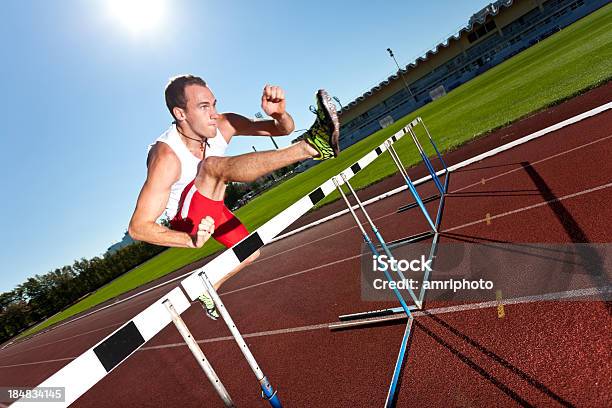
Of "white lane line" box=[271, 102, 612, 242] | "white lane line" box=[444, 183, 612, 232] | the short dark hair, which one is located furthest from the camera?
"white lane line" box=[271, 102, 612, 242]

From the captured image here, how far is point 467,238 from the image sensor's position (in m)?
4.32

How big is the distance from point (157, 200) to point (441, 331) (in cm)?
245

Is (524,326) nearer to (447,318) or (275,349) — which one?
(447,318)

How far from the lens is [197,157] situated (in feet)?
8.64

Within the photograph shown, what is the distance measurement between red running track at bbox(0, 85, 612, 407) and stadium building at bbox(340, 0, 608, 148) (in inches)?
1482

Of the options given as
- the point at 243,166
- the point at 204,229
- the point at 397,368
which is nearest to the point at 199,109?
the point at 243,166

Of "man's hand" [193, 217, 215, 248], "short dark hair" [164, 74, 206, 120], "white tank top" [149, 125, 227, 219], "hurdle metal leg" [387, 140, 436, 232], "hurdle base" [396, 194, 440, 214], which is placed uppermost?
"short dark hair" [164, 74, 206, 120]

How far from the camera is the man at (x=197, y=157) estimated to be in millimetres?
2367

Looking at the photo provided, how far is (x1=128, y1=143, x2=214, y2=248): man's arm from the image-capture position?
2349 mm

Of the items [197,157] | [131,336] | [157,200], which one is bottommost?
[131,336]

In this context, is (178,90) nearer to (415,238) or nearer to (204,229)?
(204,229)

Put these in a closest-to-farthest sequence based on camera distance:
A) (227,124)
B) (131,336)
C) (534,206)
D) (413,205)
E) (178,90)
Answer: (131,336)
(178,90)
(227,124)
(534,206)
(413,205)

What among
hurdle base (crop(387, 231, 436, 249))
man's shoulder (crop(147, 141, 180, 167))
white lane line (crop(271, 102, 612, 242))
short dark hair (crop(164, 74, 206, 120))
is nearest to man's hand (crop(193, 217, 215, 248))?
man's shoulder (crop(147, 141, 180, 167))

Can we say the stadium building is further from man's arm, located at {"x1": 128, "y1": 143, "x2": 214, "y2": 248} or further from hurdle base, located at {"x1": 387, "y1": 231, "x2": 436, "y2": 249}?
man's arm, located at {"x1": 128, "y1": 143, "x2": 214, "y2": 248}
